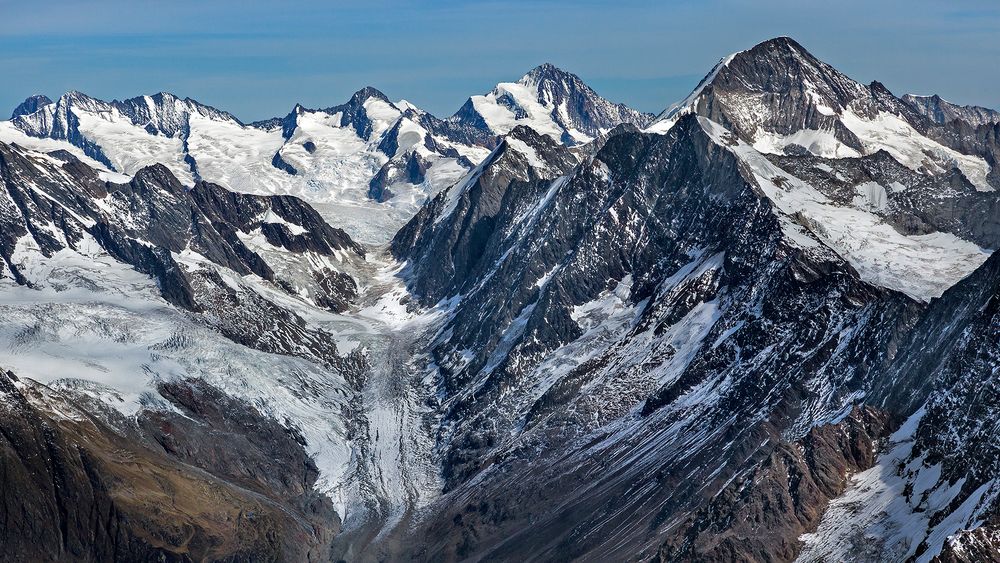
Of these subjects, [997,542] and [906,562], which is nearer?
[997,542]
